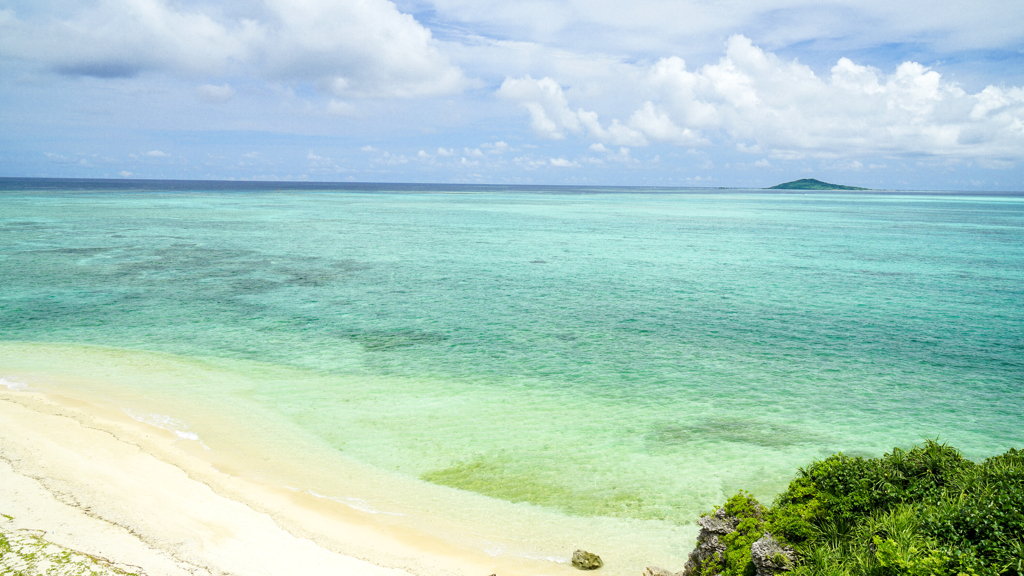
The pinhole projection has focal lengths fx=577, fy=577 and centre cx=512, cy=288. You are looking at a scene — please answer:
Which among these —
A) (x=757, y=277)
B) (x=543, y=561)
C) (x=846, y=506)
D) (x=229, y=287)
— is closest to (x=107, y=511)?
(x=543, y=561)

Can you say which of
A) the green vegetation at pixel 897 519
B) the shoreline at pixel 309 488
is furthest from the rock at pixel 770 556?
the shoreline at pixel 309 488

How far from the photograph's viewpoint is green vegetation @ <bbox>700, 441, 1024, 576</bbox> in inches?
256

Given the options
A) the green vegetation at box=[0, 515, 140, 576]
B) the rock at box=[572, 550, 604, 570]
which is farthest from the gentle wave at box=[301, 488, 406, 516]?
the green vegetation at box=[0, 515, 140, 576]

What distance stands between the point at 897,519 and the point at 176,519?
39.7 feet

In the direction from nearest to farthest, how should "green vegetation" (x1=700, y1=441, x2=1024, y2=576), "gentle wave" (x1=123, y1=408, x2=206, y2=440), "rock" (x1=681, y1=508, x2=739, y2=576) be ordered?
"green vegetation" (x1=700, y1=441, x2=1024, y2=576), "rock" (x1=681, y1=508, x2=739, y2=576), "gentle wave" (x1=123, y1=408, x2=206, y2=440)

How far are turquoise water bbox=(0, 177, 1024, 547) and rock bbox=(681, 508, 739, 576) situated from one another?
2.86m

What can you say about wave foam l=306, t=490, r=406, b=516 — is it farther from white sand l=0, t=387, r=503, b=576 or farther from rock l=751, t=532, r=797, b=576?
rock l=751, t=532, r=797, b=576

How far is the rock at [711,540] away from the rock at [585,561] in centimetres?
166

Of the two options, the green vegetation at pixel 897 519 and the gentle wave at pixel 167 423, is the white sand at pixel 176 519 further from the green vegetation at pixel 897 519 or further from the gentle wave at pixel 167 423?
the green vegetation at pixel 897 519

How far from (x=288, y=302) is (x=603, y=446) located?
73.2 ft

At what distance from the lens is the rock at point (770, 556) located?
770 centimetres

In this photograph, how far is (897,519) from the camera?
754 centimetres

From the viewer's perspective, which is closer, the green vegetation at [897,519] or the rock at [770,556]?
the green vegetation at [897,519]

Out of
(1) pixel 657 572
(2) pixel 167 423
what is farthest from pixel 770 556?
(2) pixel 167 423
